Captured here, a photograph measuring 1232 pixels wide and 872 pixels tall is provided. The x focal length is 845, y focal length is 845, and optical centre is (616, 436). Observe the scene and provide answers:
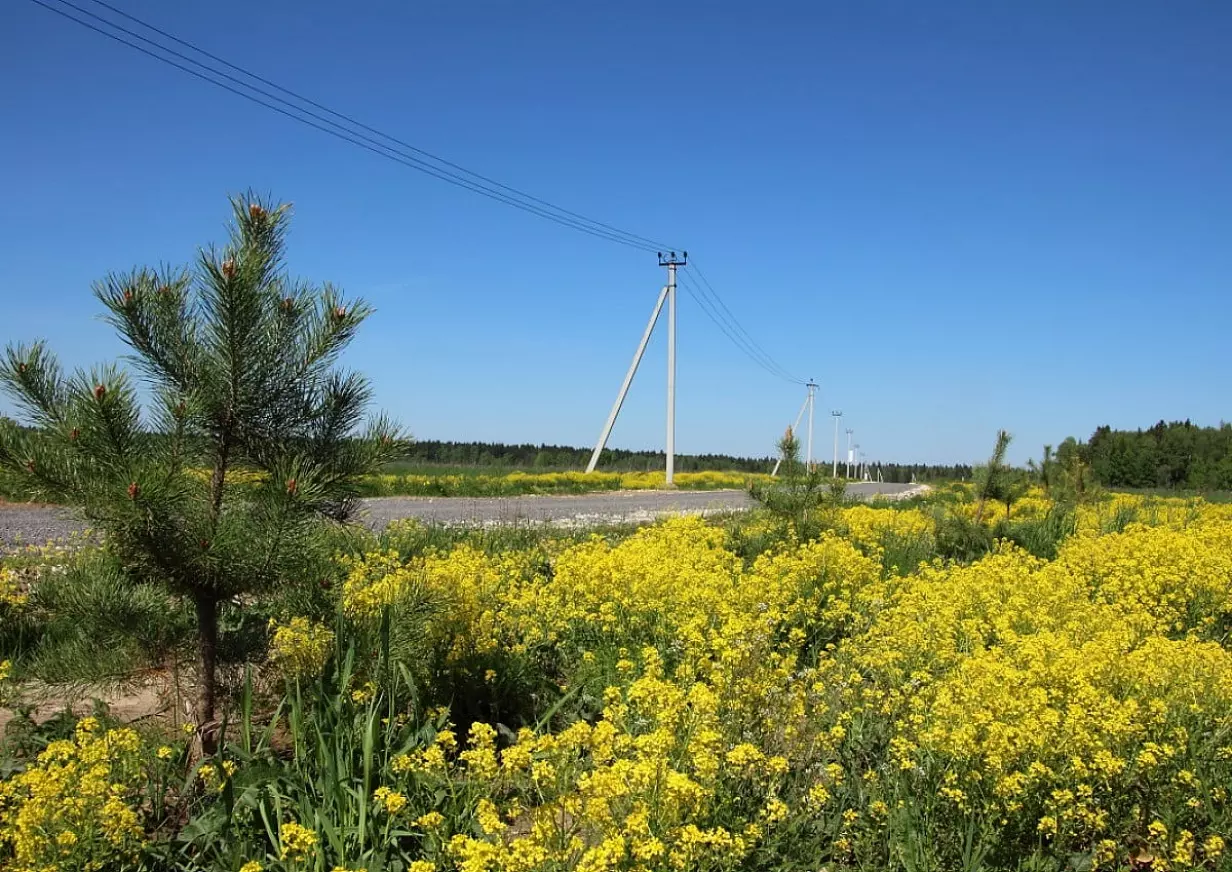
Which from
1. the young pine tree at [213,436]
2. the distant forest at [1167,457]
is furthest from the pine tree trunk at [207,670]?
the distant forest at [1167,457]

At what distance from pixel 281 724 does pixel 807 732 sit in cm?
257

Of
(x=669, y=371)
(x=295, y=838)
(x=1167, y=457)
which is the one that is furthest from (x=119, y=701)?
(x=1167, y=457)

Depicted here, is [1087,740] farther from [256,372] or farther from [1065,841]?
[256,372]

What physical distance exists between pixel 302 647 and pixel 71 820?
52.3 inches

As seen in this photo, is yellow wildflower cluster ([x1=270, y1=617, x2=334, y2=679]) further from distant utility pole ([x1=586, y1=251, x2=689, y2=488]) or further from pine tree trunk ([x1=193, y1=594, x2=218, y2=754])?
distant utility pole ([x1=586, y1=251, x2=689, y2=488])

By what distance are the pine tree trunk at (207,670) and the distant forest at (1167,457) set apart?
151 feet

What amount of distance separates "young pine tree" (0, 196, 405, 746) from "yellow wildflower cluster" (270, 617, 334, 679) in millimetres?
342

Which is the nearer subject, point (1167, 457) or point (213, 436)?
point (213, 436)

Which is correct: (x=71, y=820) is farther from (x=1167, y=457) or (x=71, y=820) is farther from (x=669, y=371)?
(x=1167, y=457)

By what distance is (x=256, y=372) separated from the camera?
3480mm

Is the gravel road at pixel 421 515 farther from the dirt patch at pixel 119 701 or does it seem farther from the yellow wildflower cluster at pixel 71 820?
the yellow wildflower cluster at pixel 71 820

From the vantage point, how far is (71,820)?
8.97 ft

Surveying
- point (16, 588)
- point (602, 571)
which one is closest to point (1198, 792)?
point (602, 571)

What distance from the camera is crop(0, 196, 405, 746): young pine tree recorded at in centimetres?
314
